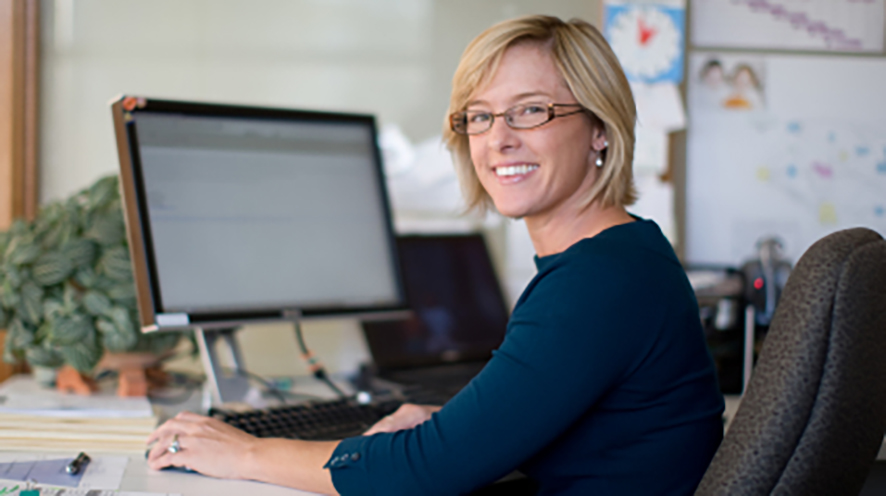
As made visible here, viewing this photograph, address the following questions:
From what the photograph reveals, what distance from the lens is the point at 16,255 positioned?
1.15 meters

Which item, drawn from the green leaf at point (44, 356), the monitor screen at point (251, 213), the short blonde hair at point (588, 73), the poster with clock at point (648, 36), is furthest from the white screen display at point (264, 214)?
the poster with clock at point (648, 36)

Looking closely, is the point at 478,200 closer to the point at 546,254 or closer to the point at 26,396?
the point at 546,254

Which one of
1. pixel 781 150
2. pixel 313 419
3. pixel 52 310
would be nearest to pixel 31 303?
pixel 52 310

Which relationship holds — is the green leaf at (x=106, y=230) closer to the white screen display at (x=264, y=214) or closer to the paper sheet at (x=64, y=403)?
the white screen display at (x=264, y=214)

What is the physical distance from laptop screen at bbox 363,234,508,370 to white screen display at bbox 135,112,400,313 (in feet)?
0.57

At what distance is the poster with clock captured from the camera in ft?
5.28

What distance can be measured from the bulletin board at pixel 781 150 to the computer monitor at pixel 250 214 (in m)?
0.83

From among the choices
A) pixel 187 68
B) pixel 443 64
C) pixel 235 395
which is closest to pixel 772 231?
pixel 443 64

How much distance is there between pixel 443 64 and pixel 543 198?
2.50ft

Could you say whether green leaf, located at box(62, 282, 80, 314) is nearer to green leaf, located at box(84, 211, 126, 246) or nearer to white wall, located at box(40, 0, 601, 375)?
green leaf, located at box(84, 211, 126, 246)

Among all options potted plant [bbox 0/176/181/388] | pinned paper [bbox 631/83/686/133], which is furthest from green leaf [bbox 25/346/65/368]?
pinned paper [bbox 631/83/686/133]

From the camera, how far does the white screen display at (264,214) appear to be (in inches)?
45.6

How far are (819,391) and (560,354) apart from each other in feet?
A: 0.77

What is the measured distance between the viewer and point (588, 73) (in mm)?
905
